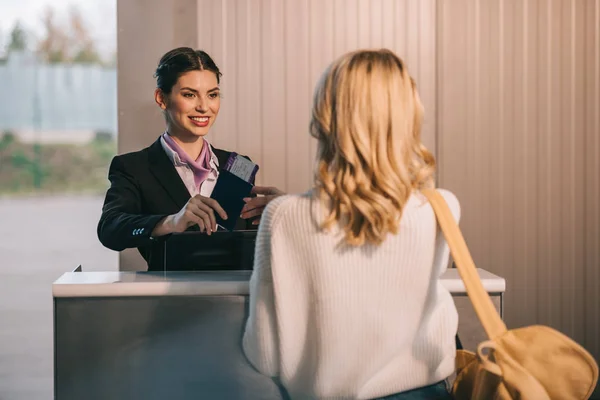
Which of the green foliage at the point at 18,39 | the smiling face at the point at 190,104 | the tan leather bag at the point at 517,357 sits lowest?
the tan leather bag at the point at 517,357

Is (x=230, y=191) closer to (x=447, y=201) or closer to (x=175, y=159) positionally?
(x=175, y=159)

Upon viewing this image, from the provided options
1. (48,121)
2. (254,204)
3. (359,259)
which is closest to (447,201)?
(359,259)

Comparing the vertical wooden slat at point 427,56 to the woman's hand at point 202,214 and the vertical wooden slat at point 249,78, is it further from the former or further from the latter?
the woman's hand at point 202,214

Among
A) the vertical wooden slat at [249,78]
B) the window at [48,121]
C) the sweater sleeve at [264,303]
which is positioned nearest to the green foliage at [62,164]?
the window at [48,121]

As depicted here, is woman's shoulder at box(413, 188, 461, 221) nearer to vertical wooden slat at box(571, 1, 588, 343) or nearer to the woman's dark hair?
the woman's dark hair

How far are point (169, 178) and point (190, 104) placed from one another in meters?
0.27

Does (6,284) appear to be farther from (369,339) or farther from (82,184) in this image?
(369,339)

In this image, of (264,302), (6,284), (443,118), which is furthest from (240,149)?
(6,284)

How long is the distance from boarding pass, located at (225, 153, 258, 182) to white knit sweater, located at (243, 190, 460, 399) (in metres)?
0.64

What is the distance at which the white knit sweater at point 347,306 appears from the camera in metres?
1.52

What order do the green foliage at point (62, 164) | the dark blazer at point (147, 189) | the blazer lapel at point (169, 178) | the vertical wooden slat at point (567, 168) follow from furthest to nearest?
the green foliage at point (62, 164) < the vertical wooden slat at point (567, 168) < the blazer lapel at point (169, 178) < the dark blazer at point (147, 189)

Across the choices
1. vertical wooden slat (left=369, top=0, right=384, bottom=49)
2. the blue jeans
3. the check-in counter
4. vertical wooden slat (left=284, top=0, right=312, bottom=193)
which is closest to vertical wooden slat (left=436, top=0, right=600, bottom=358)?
vertical wooden slat (left=369, top=0, right=384, bottom=49)

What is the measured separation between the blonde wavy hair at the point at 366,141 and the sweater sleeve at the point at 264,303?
110mm

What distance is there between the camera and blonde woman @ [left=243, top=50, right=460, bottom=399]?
4.88 feet
